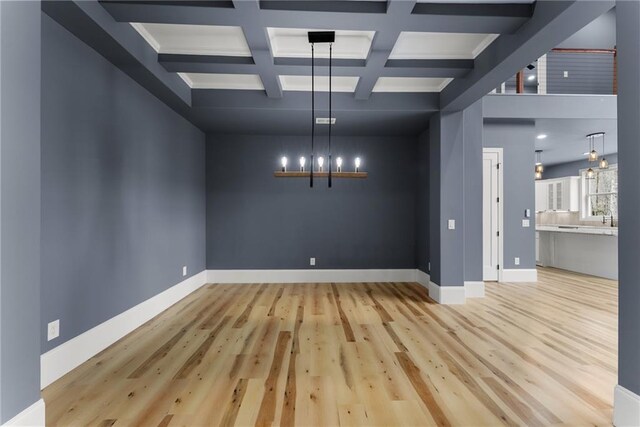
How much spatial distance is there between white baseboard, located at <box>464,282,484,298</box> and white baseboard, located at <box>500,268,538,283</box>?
131cm

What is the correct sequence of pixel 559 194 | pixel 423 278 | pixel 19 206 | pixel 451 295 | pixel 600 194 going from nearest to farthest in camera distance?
pixel 19 206
pixel 451 295
pixel 423 278
pixel 600 194
pixel 559 194

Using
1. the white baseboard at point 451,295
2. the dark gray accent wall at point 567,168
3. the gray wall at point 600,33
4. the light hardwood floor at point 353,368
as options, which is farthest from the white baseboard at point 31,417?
the dark gray accent wall at point 567,168

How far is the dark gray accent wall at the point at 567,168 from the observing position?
8452mm

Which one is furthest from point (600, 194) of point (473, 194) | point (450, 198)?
point (450, 198)

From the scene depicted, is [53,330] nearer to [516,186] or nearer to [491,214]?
[491,214]

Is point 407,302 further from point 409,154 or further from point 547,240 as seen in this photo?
point 547,240

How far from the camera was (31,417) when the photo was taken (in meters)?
1.70

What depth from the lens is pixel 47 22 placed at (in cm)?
234

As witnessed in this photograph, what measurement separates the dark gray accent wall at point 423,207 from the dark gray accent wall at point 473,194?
628 mm

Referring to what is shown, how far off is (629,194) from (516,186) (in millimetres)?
4489

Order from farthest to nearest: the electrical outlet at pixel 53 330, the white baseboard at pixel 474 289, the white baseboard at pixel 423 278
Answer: the white baseboard at pixel 423 278 → the white baseboard at pixel 474 289 → the electrical outlet at pixel 53 330

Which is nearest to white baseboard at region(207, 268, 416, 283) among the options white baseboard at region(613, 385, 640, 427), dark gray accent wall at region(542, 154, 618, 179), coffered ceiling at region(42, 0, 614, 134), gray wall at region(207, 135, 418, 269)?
gray wall at region(207, 135, 418, 269)

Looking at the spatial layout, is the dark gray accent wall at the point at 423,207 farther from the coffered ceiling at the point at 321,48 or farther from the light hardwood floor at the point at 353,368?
the light hardwood floor at the point at 353,368

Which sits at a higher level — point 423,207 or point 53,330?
point 423,207
